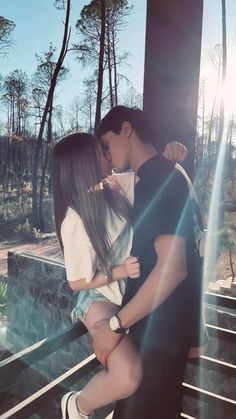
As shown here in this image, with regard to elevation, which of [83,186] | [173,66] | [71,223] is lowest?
[71,223]

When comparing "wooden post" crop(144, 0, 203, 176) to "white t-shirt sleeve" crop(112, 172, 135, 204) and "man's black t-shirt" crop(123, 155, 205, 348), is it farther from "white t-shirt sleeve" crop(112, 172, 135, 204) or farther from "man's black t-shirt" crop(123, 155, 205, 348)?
"man's black t-shirt" crop(123, 155, 205, 348)

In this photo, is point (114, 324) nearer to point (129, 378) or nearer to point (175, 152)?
point (129, 378)

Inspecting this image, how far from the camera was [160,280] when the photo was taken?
95 cm

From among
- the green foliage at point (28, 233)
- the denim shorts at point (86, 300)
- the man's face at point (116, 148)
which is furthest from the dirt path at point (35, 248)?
the man's face at point (116, 148)

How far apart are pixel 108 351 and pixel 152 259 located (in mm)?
276

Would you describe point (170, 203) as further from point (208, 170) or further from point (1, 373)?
point (208, 170)

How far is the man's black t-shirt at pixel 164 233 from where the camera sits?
949 millimetres

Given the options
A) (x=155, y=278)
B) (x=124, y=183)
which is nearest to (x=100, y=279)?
(x=155, y=278)

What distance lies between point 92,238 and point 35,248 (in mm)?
8999

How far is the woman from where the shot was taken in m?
1.03

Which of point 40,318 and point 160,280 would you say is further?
point 40,318

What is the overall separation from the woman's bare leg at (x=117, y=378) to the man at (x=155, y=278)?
0.02m

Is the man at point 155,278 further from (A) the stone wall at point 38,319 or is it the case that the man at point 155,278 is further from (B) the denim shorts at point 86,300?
(A) the stone wall at point 38,319

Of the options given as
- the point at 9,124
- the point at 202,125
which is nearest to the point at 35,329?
the point at 9,124
